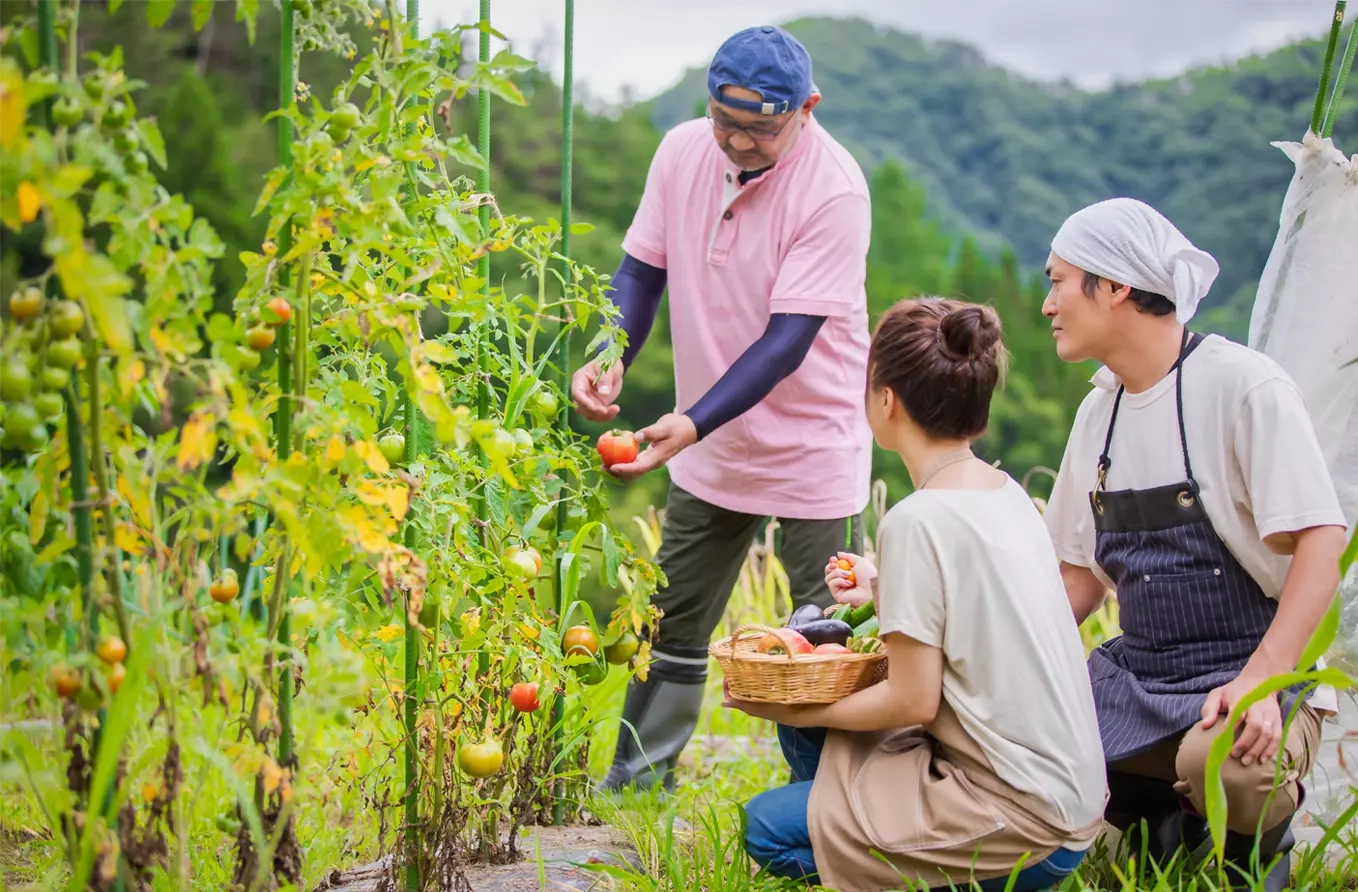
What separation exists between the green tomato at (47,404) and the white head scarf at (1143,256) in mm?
1644

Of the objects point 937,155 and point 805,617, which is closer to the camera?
point 805,617

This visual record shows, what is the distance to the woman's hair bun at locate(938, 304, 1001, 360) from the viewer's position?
1.94 m

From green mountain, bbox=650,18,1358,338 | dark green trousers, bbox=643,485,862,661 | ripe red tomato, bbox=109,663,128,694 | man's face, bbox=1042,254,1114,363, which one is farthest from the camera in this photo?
green mountain, bbox=650,18,1358,338

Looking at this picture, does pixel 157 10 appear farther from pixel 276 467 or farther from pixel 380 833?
pixel 380 833

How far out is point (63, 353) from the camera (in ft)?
4.33

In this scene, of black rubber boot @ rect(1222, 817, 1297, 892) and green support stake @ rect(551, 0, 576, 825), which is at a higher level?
green support stake @ rect(551, 0, 576, 825)

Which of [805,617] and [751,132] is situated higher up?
[751,132]

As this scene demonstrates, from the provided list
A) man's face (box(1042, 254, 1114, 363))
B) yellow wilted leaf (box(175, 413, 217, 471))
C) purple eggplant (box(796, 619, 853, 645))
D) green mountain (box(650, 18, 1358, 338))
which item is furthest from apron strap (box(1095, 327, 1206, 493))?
green mountain (box(650, 18, 1358, 338))

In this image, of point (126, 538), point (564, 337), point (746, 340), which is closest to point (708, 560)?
point (746, 340)

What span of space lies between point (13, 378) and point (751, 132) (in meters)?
1.62

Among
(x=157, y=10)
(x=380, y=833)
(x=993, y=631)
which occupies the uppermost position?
(x=157, y=10)

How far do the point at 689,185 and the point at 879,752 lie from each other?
135 centimetres

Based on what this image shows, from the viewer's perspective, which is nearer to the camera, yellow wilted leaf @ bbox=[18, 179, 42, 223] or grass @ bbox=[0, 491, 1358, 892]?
yellow wilted leaf @ bbox=[18, 179, 42, 223]

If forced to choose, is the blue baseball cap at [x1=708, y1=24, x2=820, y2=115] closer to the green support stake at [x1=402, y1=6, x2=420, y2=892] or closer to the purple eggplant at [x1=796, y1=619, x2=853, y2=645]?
the green support stake at [x1=402, y1=6, x2=420, y2=892]
